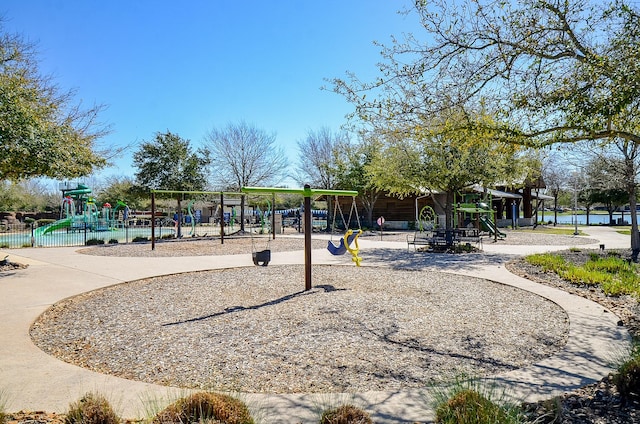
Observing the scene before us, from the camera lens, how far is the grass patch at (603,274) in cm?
763

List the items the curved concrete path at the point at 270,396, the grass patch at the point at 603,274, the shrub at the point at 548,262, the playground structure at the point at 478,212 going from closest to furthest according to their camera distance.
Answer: the curved concrete path at the point at 270,396
the grass patch at the point at 603,274
the shrub at the point at 548,262
the playground structure at the point at 478,212

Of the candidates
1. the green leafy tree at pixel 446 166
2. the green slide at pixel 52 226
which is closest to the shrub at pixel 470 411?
the green leafy tree at pixel 446 166

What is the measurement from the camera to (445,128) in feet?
20.4

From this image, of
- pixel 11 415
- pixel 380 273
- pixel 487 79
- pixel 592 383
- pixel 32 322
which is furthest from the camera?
pixel 380 273

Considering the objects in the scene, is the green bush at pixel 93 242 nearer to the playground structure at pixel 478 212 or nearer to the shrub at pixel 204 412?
the playground structure at pixel 478 212

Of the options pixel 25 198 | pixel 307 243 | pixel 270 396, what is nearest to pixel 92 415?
pixel 270 396

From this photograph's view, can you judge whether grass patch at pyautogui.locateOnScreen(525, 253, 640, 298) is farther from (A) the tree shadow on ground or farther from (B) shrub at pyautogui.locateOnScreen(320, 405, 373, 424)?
(B) shrub at pyautogui.locateOnScreen(320, 405, 373, 424)

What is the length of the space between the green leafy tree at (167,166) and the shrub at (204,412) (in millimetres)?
28852


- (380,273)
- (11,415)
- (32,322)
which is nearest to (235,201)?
(380,273)

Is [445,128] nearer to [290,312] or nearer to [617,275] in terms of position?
[290,312]

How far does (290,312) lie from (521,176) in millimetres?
14771

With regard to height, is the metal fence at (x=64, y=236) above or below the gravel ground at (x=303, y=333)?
above

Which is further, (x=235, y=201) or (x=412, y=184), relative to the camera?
(x=235, y=201)

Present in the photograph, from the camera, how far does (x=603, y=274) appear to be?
8.90 metres
